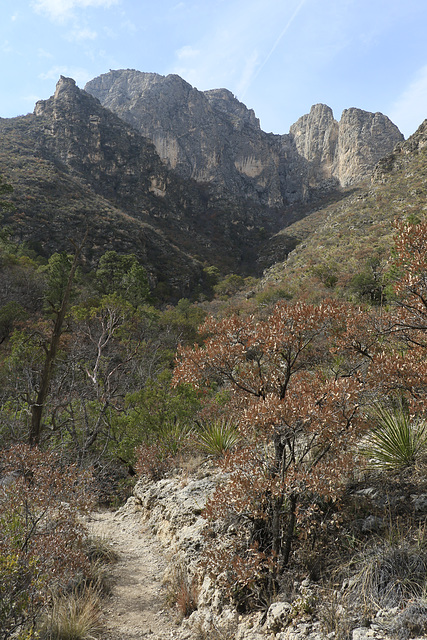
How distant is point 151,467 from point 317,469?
15.3ft

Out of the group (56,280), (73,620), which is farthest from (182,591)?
(56,280)

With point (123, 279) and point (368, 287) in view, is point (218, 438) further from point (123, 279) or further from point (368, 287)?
point (123, 279)

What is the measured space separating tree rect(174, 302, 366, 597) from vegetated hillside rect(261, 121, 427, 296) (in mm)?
20844

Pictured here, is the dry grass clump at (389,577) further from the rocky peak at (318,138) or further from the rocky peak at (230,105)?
the rocky peak at (230,105)

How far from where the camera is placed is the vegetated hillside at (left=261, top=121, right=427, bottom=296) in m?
26.7

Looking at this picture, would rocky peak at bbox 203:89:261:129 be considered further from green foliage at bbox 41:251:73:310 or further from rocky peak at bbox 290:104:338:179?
green foliage at bbox 41:251:73:310

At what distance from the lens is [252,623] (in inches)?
117

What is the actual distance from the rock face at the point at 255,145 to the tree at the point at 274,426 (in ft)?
324

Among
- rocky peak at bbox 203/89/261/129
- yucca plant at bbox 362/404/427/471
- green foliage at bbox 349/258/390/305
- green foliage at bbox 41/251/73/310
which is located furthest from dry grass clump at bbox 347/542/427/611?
rocky peak at bbox 203/89/261/129

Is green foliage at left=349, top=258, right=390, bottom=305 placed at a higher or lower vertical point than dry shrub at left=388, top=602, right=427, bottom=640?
higher

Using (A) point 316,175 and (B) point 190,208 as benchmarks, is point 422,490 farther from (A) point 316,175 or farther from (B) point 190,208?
(A) point 316,175

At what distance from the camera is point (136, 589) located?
416 cm

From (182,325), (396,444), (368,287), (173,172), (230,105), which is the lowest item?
(396,444)

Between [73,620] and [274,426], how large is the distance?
8.40ft
